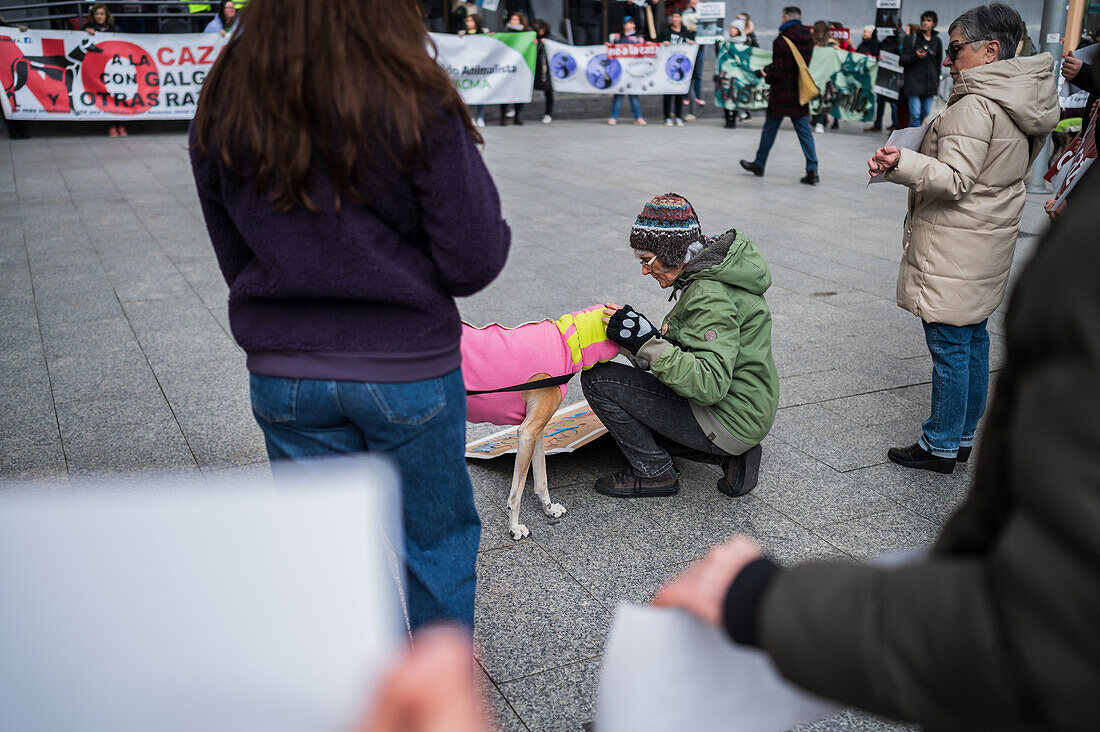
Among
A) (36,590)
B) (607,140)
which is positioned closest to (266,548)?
(36,590)

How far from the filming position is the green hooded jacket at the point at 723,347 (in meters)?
3.37

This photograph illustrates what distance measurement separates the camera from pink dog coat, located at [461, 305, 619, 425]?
3186mm

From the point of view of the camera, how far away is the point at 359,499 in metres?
0.95

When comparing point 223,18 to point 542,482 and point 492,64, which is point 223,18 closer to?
point 492,64

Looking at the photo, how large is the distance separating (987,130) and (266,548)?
11.4 ft

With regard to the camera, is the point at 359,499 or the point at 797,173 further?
the point at 797,173

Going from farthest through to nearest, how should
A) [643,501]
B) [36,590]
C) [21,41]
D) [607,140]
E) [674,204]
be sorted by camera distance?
1. [607,140]
2. [21,41]
3. [643,501]
4. [674,204]
5. [36,590]

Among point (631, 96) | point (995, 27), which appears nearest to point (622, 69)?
point (631, 96)

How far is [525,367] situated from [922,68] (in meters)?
12.0

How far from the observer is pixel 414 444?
1949 millimetres

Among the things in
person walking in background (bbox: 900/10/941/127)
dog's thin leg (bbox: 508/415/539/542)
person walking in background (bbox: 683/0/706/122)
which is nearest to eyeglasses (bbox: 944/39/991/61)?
dog's thin leg (bbox: 508/415/539/542)

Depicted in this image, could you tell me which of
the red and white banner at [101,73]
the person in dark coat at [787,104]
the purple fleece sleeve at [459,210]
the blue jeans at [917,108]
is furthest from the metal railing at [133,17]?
the purple fleece sleeve at [459,210]

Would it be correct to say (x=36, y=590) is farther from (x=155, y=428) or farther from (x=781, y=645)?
(x=155, y=428)

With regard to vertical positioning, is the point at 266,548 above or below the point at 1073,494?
below
